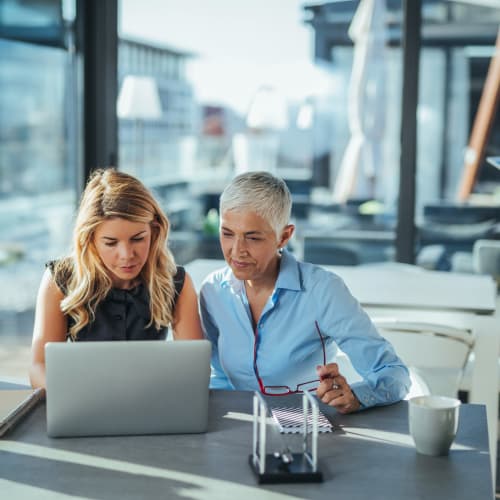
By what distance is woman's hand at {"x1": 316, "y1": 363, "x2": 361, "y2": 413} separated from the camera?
1.88 metres

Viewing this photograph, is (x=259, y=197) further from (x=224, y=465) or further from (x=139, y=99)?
(x=139, y=99)

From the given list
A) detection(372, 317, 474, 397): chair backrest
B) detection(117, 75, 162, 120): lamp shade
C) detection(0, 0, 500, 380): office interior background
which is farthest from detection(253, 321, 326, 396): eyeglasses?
detection(117, 75, 162, 120): lamp shade

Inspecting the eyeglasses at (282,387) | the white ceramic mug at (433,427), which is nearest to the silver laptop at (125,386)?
the white ceramic mug at (433,427)

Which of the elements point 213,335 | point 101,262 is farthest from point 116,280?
point 213,335

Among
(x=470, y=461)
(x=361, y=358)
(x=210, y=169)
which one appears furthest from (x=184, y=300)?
(x=210, y=169)

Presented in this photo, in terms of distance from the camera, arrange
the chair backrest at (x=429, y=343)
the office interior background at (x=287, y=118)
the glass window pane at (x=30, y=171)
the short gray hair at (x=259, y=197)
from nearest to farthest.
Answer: the short gray hair at (x=259, y=197), the chair backrest at (x=429, y=343), the glass window pane at (x=30, y=171), the office interior background at (x=287, y=118)

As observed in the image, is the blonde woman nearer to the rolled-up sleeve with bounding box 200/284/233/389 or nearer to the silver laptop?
the rolled-up sleeve with bounding box 200/284/233/389

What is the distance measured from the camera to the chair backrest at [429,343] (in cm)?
266

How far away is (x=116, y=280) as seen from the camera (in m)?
2.42

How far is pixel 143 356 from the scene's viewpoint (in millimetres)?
1678

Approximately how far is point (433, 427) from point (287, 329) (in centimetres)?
72

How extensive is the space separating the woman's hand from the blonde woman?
507 mm

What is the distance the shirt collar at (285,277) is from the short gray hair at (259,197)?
95mm

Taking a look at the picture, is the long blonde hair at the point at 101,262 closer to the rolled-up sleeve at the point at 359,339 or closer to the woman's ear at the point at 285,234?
the woman's ear at the point at 285,234
